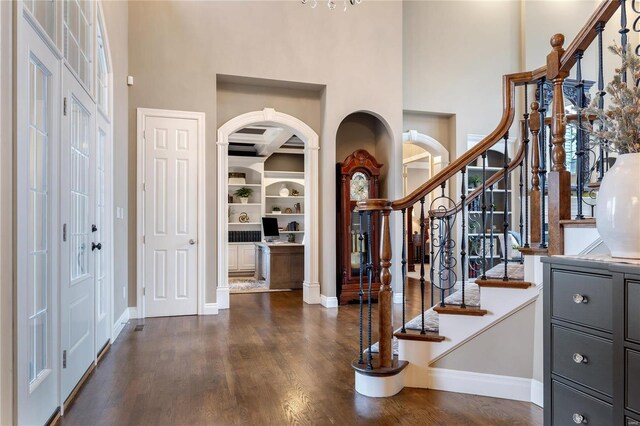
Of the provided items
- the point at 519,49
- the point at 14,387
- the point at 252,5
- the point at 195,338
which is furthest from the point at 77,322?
the point at 519,49

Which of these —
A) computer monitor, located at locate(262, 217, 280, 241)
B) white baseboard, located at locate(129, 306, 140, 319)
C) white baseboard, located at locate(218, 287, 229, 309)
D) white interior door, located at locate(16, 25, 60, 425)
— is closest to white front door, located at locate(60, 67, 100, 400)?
white interior door, located at locate(16, 25, 60, 425)

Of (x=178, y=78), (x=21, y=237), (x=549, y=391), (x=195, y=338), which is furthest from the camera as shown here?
(x=178, y=78)

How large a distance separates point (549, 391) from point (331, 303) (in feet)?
12.7

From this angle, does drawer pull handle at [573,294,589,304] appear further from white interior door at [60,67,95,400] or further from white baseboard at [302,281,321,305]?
white baseboard at [302,281,321,305]

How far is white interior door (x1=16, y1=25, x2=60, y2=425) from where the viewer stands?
74.7 inches

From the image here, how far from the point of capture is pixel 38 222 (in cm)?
217

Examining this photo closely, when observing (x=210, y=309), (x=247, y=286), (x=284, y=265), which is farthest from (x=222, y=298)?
(x=247, y=286)

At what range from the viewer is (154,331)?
4277mm

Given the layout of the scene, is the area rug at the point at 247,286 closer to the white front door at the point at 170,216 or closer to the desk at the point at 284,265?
the desk at the point at 284,265

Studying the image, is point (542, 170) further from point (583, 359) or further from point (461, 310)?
point (583, 359)

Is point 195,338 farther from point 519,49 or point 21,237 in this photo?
point 519,49

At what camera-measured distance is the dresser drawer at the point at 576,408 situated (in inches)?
58.5

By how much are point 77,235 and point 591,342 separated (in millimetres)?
3085

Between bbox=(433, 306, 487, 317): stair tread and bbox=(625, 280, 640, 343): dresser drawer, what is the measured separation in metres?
1.24
